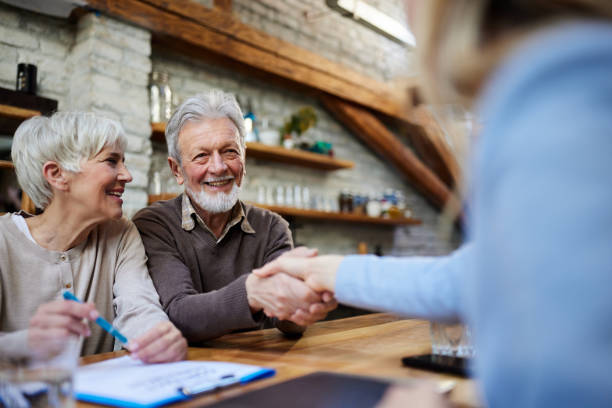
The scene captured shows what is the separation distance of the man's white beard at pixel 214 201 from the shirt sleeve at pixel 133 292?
292 mm

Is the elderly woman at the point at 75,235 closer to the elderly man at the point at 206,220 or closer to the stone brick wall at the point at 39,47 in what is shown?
the elderly man at the point at 206,220

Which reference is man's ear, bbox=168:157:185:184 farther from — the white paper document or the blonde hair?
the blonde hair

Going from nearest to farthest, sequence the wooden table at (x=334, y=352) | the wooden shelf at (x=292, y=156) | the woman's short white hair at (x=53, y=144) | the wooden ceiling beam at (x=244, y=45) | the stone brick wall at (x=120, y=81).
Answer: the wooden table at (x=334, y=352)
the woman's short white hair at (x=53, y=144)
the stone brick wall at (x=120, y=81)
the wooden ceiling beam at (x=244, y=45)
the wooden shelf at (x=292, y=156)

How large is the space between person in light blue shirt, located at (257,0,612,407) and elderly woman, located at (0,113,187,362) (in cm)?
109

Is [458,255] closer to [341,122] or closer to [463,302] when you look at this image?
[463,302]

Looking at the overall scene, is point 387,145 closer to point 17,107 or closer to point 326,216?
point 326,216

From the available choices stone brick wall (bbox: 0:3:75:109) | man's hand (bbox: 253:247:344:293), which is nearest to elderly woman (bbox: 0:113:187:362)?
man's hand (bbox: 253:247:344:293)

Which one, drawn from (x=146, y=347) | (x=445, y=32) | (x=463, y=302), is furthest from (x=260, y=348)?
(x=445, y=32)

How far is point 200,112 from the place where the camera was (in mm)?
1931

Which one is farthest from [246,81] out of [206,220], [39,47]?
[206,220]

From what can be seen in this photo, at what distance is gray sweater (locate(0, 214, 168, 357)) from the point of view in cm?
135

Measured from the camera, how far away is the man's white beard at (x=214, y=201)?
1885mm

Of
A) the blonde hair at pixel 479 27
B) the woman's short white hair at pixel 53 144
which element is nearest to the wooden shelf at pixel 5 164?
the woman's short white hair at pixel 53 144

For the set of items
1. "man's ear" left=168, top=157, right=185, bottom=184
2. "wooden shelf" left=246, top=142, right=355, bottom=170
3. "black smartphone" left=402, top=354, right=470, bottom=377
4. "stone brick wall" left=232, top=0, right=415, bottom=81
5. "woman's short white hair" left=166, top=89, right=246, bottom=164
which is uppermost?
"stone brick wall" left=232, top=0, right=415, bottom=81
